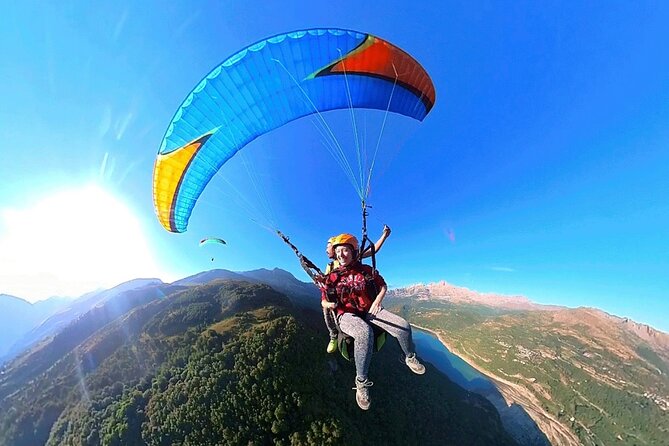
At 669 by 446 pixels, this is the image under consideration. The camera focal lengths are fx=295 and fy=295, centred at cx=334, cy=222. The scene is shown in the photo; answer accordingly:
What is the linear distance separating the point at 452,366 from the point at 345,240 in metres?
120

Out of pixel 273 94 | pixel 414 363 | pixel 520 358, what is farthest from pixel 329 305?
pixel 520 358

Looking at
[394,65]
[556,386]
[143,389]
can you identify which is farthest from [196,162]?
A: [556,386]

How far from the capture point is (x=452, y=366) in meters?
105

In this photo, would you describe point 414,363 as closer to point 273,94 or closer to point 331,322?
point 331,322

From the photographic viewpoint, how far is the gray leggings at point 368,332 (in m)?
4.45

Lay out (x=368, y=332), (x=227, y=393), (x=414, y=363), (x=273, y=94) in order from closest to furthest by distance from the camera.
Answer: (x=414, y=363), (x=368, y=332), (x=273, y=94), (x=227, y=393)

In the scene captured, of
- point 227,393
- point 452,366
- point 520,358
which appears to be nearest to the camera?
point 227,393

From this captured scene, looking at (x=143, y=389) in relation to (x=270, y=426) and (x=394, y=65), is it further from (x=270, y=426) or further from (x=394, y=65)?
(x=394, y=65)

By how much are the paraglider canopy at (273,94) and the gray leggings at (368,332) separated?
6037mm

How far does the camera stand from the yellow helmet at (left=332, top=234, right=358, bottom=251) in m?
5.09

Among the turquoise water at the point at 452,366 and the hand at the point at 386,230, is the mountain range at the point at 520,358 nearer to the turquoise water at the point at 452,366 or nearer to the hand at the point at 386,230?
the turquoise water at the point at 452,366

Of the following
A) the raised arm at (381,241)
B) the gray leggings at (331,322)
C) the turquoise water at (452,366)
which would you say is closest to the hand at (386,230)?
the raised arm at (381,241)

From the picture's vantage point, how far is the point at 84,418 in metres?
38.3

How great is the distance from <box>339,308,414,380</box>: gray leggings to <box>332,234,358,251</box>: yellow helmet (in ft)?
3.89
